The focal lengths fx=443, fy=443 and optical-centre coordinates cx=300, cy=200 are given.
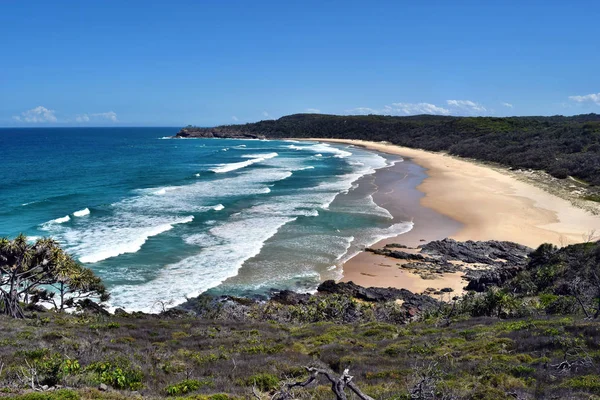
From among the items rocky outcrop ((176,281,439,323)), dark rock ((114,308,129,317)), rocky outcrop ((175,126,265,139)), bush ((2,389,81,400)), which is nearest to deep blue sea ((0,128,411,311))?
dark rock ((114,308,129,317))

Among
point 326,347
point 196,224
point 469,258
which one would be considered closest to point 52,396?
point 326,347

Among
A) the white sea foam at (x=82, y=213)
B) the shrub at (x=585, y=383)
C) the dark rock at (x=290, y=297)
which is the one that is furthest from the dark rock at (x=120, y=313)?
the white sea foam at (x=82, y=213)

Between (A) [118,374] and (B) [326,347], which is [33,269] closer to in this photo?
(A) [118,374]

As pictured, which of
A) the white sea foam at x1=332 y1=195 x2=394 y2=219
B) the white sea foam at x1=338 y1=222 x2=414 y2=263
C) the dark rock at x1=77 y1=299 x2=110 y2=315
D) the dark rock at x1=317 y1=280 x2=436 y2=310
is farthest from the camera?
the white sea foam at x1=332 y1=195 x2=394 y2=219

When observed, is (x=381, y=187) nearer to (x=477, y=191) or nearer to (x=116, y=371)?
(x=477, y=191)

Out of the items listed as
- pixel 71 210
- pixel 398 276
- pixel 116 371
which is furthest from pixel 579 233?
pixel 71 210

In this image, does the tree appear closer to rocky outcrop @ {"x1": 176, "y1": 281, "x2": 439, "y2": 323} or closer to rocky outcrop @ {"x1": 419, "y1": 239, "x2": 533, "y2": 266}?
rocky outcrop @ {"x1": 176, "y1": 281, "x2": 439, "y2": 323}

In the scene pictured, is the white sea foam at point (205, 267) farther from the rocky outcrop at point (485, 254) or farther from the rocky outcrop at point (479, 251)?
the rocky outcrop at point (485, 254)
